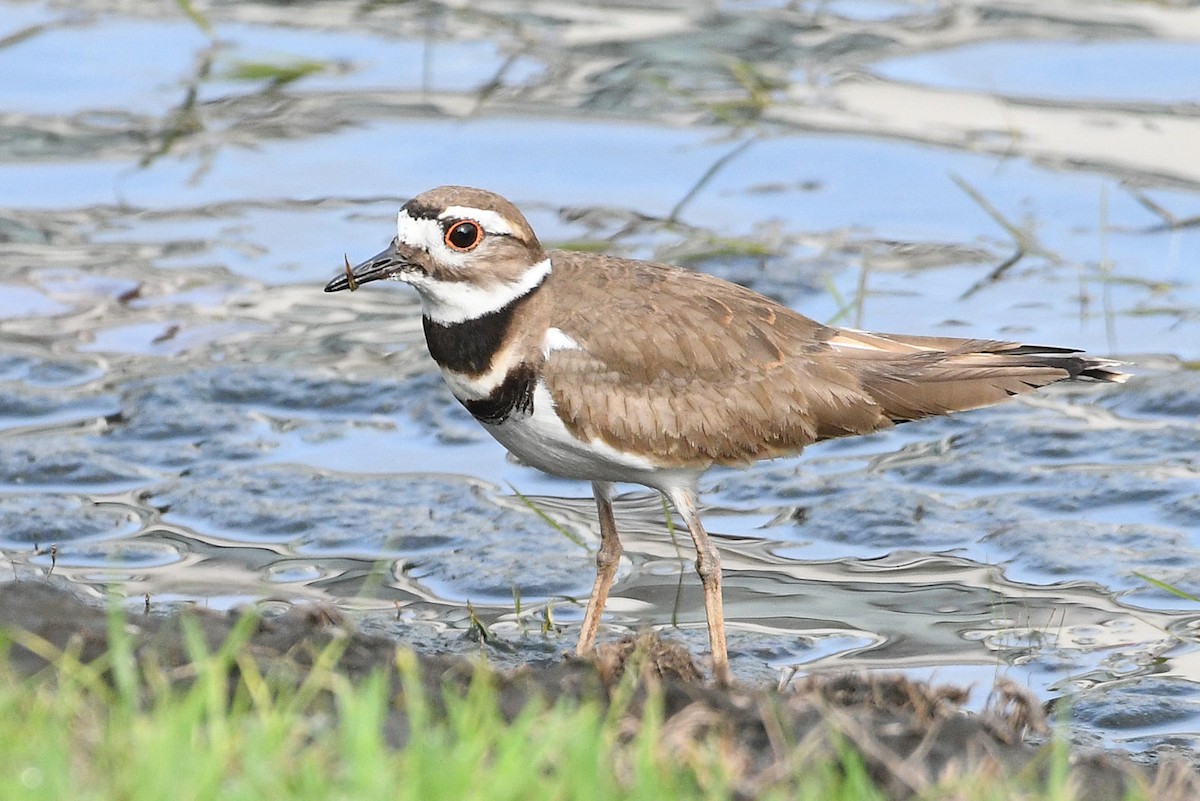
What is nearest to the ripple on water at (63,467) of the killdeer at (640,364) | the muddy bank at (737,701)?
the killdeer at (640,364)

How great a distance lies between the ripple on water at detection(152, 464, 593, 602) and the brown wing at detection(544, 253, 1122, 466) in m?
1.22

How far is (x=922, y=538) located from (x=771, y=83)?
498 cm

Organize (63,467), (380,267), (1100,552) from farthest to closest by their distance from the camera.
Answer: (63,467)
(1100,552)
(380,267)

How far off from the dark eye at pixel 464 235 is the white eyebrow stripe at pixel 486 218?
2 cm

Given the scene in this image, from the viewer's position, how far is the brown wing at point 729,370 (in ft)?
19.5

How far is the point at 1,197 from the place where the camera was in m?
10.7

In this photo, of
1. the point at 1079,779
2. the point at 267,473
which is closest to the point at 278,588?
the point at 267,473

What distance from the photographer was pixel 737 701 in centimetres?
442

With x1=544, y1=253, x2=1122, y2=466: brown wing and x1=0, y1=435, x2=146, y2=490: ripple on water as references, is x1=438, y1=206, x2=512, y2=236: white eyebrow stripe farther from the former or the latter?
x1=0, y1=435, x2=146, y2=490: ripple on water

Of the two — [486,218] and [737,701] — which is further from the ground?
[486,218]

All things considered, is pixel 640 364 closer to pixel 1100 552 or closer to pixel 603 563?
pixel 603 563

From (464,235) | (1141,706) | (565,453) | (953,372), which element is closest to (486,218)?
(464,235)

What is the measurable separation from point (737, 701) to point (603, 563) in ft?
7.03

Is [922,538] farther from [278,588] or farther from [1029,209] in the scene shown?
[1029,209]
